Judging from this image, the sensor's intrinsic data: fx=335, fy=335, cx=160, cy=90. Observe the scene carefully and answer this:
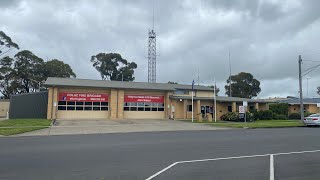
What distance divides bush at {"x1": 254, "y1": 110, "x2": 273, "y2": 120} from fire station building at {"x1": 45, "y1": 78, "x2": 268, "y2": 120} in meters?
3.09

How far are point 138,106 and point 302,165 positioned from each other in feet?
115

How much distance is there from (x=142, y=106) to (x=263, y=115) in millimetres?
17560

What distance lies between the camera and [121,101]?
1677 inches

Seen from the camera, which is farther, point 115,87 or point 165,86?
point 165,86

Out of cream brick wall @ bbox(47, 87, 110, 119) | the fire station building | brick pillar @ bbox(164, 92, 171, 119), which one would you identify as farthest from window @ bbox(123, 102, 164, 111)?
cream brick wall @ bbox(47, 87, 110, 119)

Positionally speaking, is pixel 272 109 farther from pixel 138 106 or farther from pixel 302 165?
pixel 302 165

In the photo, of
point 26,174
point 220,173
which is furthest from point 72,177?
point 220,173

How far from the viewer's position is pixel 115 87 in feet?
138

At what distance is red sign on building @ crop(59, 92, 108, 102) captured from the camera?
1599 inches

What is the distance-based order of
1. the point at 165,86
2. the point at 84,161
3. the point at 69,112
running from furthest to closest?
the point at 165,86, the point at 69,112, the point at 84,161

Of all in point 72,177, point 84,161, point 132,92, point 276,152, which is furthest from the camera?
point 132,92

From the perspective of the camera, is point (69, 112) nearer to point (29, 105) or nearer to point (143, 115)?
point (29, 105)

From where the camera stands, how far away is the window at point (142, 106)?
143 feet

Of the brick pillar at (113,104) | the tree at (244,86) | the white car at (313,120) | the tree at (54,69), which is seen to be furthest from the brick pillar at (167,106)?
the tree at (244,86)
